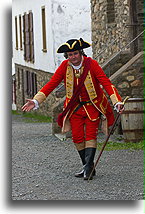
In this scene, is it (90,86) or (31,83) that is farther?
(31,83)

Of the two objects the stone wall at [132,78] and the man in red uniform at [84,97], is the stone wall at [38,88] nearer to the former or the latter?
the stone wall at [132,78]

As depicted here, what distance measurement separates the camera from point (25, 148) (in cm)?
1048

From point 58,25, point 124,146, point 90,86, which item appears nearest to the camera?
point 90,86

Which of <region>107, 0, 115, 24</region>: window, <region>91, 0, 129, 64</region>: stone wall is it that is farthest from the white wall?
<region>107, 0, 115, 24</region>: window

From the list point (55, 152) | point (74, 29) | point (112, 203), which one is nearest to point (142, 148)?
point (55, 152)

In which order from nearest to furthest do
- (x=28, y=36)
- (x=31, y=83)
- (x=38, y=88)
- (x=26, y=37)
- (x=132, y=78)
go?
(x=132, y=78)
(x=28, y=36)
(x=26, y=37)
(x=38, y=88)
(x=31, y=83)

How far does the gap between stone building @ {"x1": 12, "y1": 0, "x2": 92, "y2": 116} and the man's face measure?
21.1ft

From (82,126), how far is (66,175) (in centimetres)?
66

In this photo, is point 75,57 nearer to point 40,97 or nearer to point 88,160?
point 40,97

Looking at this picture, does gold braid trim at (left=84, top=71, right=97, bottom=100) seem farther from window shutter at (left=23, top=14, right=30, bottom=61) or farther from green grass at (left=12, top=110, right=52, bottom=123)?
window shutter at (left=23, top=14, right=30, bottom=61)

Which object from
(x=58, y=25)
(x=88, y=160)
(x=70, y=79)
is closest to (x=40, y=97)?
(x=70, y=79)

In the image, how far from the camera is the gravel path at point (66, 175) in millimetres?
6352

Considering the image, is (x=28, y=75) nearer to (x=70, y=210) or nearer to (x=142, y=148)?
(x=142, y=148)

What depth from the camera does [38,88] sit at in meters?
15.2
